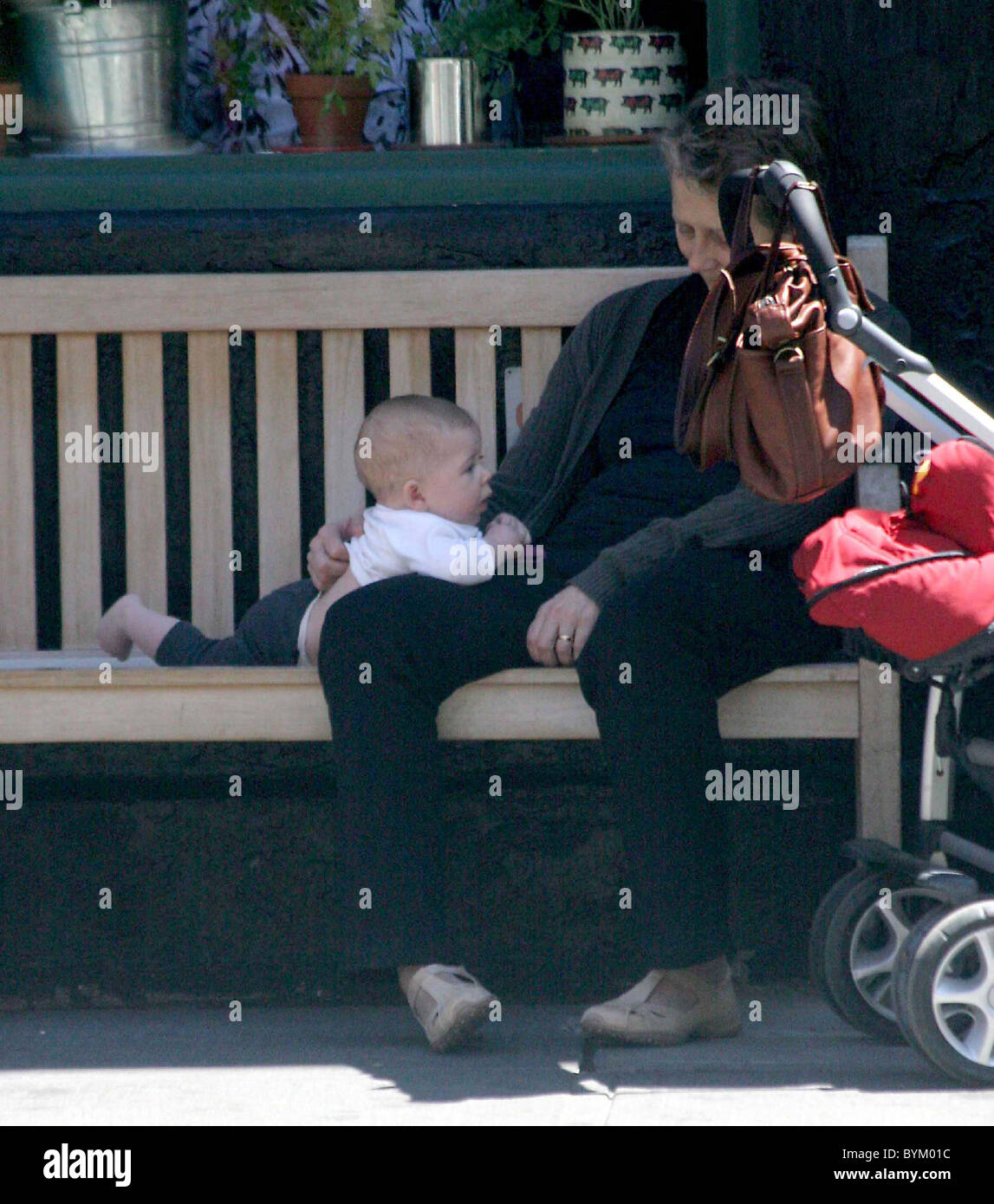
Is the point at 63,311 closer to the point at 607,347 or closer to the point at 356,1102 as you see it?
Result: the point at 607,347

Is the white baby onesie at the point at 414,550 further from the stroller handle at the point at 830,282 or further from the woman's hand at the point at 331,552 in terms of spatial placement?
the stroller handle at the point at 830,282

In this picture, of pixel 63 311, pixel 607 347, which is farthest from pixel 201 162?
pixel 607 347

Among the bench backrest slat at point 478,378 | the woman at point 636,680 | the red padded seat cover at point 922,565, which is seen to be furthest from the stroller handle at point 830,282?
the bench backrest slat at point 478,378

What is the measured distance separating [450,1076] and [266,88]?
1864 mm

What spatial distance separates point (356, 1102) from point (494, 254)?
4.91 feet

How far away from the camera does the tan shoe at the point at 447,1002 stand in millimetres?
2729

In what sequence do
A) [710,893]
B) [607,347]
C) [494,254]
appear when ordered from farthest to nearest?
[494,254]
[607,347]
[710,893]

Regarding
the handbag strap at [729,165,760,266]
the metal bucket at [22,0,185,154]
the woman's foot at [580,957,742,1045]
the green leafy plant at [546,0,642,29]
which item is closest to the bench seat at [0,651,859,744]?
the woman's foot at [580,957,742,1045]

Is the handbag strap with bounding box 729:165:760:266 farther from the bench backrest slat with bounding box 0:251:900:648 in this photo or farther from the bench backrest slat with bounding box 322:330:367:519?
the bench backrest slat with bounding box 322:330:367:519

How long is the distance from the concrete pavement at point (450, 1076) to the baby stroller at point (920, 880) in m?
0.07

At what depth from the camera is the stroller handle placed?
248 cm

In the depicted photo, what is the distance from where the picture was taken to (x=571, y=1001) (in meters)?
3.29

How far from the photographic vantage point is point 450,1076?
8.95 feet

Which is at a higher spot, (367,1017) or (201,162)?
(201,162)
